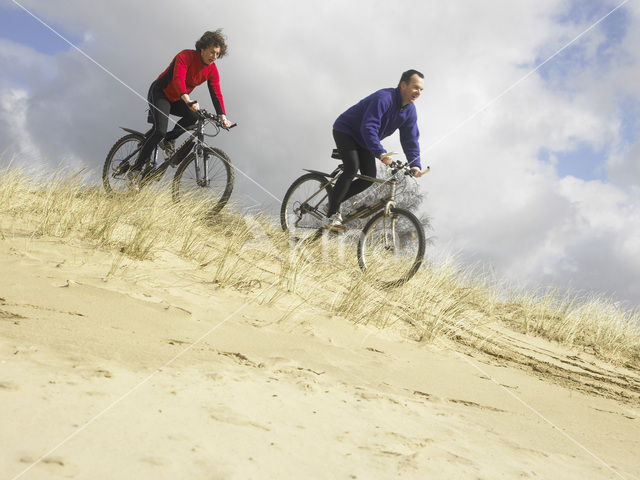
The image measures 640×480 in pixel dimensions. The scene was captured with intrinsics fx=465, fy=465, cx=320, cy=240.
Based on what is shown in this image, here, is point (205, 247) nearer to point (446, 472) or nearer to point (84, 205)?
point (84, 205)

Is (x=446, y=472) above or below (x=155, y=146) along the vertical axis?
below

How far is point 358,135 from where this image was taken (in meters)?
5.95

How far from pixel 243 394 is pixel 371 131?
4.03 m

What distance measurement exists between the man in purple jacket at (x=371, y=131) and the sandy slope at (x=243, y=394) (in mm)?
2320

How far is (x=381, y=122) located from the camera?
5.69 meters

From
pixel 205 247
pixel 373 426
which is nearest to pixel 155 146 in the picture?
pixel 205 247

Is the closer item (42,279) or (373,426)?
(373,426)

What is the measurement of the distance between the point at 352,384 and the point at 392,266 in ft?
10.0

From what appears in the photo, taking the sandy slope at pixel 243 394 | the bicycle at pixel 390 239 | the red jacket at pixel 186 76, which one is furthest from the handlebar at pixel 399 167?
the red jacket at pixel 186 76

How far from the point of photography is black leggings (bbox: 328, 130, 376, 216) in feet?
19.3

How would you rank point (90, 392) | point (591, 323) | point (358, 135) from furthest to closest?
point (591, 323), point (358, 135), point (90, 392)

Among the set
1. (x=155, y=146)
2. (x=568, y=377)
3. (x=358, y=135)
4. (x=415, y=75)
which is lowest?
(x=568, y=377)

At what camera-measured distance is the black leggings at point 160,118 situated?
606 centimetres

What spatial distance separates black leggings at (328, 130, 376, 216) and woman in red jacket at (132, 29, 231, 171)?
4.91 feet
